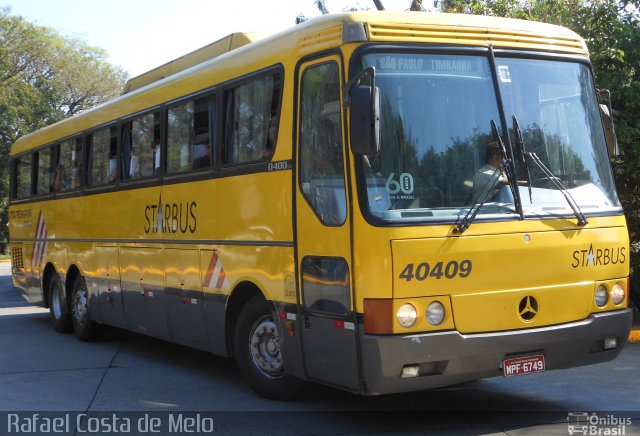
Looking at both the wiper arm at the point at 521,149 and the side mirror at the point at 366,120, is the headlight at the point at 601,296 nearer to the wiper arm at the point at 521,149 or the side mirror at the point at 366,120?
the wiper arm at the point at 521,149

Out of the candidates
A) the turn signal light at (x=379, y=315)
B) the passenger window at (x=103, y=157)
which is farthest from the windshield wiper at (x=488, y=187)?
the passenger window at (x=103, y=157)

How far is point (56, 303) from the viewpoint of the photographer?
14211mm

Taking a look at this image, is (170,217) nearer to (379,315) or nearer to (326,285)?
(326,285)

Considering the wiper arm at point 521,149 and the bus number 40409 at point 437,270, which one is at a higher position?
the wiper arm at point 521,149

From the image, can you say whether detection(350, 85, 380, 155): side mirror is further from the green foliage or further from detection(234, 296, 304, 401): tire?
the green foliage

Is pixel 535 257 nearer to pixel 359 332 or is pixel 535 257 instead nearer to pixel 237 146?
pixel 359 332

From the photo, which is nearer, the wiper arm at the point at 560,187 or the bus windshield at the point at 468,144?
the bus windshield at the point at 468,144

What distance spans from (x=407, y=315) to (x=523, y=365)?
113 centimetres

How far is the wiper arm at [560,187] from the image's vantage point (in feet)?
23.0

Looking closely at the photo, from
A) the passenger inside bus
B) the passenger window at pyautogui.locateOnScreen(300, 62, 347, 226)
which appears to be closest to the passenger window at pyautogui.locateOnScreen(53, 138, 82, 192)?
the passenger window at pyautogui.locateOnScreen(300, 62, 347, 226)

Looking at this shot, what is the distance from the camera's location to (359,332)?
648 centimetres

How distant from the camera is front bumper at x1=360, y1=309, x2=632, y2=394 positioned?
248 inches

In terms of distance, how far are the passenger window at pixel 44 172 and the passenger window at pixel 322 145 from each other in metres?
8.26

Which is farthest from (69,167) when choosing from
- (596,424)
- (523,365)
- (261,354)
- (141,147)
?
(596,424)
